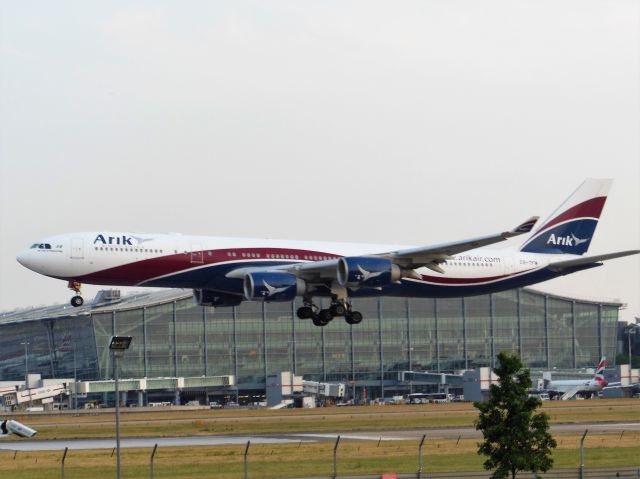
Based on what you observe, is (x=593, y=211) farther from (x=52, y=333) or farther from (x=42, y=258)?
(x=52, y=333)

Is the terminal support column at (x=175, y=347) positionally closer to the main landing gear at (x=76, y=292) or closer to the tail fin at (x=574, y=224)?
the tail fin at (x=574, y=224)

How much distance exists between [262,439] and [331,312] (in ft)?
36.9

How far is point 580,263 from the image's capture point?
252 ft

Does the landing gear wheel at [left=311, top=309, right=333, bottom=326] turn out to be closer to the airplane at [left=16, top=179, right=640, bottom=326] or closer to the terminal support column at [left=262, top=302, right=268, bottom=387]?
the airplane at [left=16, top=179, right=640, bottom=326]

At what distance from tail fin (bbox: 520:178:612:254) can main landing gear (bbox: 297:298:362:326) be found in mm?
14581

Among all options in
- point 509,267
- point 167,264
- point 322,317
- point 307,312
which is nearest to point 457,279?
point 509,267

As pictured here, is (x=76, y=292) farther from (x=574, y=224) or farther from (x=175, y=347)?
(x=175, y=347)

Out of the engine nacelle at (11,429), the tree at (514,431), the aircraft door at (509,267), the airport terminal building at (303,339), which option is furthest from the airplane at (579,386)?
the tree at (514,431)

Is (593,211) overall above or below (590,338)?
above

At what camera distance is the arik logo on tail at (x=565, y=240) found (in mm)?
81750

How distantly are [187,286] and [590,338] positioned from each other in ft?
314

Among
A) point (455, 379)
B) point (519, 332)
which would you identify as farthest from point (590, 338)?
point (455, 379)

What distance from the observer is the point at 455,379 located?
5408 inches

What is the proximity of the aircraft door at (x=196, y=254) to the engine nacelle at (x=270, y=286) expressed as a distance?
→ 2933 millimetres
